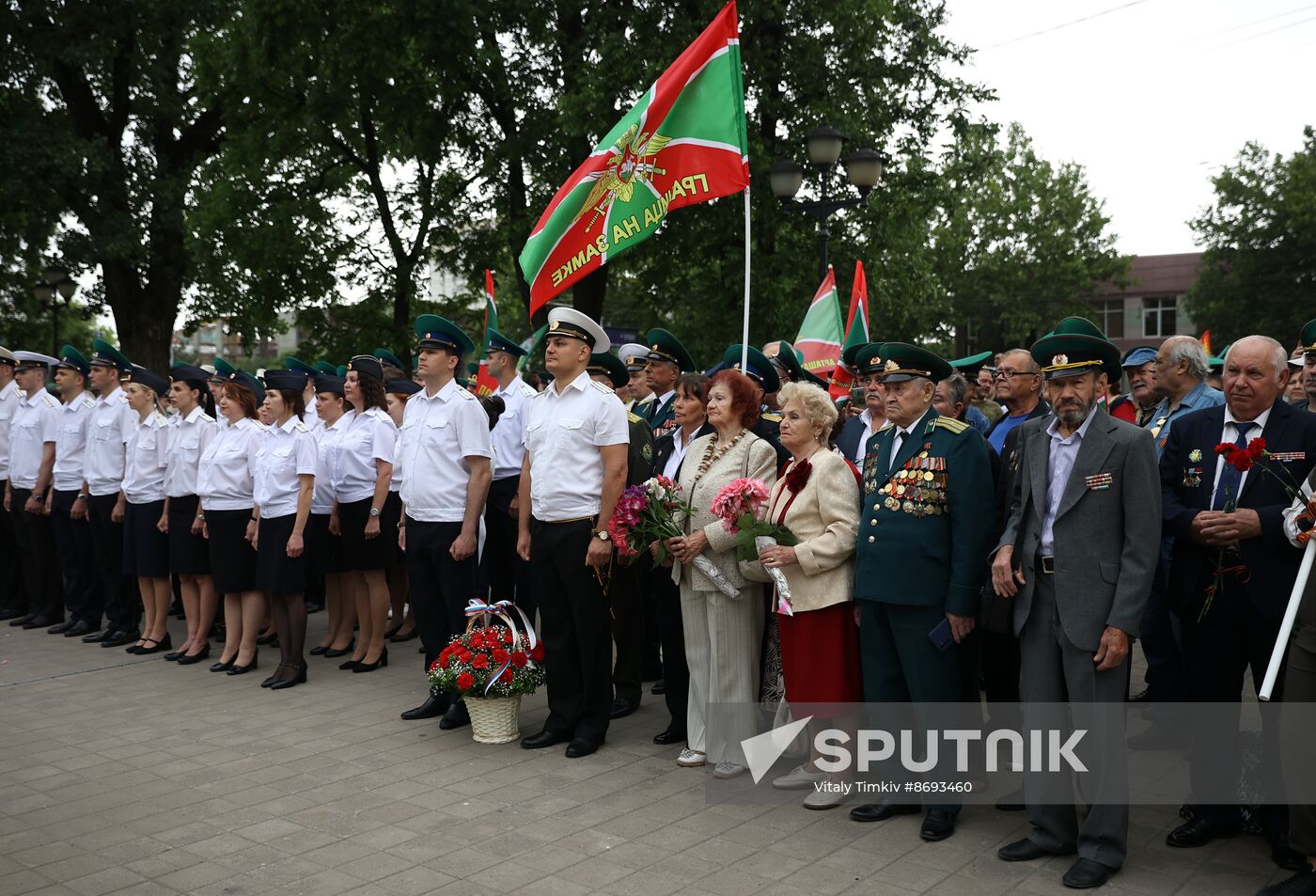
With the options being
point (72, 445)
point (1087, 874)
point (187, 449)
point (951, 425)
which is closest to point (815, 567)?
point (951, 425)

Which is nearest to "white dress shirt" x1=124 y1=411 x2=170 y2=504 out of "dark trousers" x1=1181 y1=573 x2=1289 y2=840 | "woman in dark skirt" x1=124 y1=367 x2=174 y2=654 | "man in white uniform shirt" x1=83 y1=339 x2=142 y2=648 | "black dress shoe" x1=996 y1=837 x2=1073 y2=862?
"woman in dark skirt" x1=124 y1=367 x2=174 y2=654

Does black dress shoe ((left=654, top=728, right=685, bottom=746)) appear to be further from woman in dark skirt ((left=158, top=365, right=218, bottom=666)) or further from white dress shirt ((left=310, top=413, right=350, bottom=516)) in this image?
woman in dark skirt ((left=158, top=365, right=218, bottom=666))

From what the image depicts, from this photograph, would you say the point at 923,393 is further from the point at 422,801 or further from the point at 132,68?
the point at 132,68

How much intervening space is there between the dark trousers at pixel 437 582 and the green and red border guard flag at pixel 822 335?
5.76m

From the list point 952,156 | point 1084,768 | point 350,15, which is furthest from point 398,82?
point 1084,768

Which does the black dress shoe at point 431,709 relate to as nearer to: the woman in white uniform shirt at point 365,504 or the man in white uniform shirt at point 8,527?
the woman in white uniform shirt at point 365,504

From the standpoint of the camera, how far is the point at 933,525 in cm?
520

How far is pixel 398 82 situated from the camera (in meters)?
19.9

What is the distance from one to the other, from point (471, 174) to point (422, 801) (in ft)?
58.8

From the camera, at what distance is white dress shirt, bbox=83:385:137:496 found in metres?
9.94

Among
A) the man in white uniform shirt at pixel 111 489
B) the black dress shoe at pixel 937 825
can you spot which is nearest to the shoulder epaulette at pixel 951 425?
the black dress shoe at pixel 937 825

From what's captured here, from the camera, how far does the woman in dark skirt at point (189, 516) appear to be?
905cm

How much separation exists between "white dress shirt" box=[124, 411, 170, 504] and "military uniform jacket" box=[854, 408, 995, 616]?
6715 millimetres

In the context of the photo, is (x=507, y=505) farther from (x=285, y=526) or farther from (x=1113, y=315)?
(x=1113, y=315)
